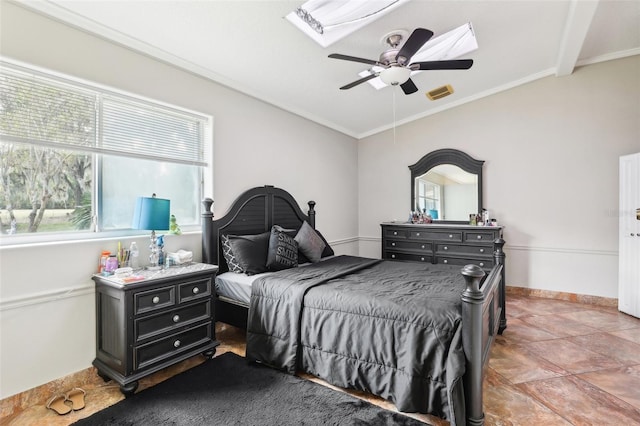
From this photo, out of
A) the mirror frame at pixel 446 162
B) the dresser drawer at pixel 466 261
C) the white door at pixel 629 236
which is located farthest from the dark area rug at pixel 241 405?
the mirror frame at pixel 446 162

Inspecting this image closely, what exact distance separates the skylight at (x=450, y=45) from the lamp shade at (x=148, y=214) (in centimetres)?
234

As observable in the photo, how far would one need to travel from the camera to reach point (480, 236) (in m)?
4.31

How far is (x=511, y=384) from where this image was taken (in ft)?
7.47

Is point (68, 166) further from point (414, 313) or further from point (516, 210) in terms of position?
point (516, 210)

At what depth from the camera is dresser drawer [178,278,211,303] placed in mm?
2415

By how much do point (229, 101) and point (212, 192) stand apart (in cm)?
105

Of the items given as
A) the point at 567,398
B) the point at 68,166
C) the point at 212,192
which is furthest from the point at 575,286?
the point at 68,166

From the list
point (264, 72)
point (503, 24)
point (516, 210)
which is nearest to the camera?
point (503, 24)

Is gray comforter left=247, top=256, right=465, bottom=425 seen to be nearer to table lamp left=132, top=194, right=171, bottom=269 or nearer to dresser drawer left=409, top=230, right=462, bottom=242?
table lamp left=132, top=194, right=171, bottom=269

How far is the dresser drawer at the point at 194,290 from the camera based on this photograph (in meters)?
2.42

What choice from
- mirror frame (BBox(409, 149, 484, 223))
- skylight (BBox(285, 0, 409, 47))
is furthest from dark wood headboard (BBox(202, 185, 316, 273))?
mirror frame (BBox(409, 149, 484, 223))

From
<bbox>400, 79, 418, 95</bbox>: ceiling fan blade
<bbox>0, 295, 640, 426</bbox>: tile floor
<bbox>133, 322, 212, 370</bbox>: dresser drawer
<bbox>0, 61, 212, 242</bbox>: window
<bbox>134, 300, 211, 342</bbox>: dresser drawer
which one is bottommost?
<bbox>0, 295, 640, 426</bbox>: tile floor

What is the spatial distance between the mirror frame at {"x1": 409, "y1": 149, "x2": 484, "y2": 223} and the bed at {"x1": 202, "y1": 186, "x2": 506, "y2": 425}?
1.99 meters

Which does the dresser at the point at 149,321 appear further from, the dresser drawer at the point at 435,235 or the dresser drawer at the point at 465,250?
the dresser drawer at the point at 465,250
